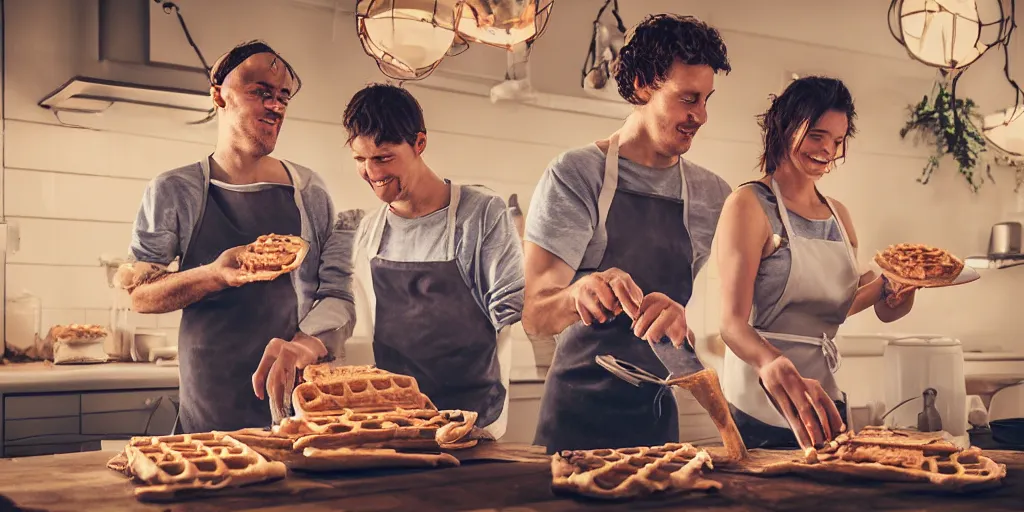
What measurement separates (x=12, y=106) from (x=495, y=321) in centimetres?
143

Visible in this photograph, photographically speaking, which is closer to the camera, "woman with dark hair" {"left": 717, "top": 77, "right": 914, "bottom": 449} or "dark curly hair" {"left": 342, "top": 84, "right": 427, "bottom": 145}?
"dark curly hair" {"left": 342, "top": 84, "right": 427, "bottom": 145}

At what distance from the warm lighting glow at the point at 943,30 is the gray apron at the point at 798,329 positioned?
2.14 feet

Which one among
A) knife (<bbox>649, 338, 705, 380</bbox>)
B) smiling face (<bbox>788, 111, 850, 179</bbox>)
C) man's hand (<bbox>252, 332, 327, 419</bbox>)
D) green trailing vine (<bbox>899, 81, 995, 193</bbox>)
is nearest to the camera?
man's hand (<bbox>252, 332, 327, 419</bbox>)

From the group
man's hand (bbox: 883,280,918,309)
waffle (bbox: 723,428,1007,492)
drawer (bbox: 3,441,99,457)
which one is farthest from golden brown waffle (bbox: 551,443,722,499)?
man's hand (bbox: 883,280,918,309)

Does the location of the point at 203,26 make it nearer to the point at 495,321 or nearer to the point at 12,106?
the point at 12,106

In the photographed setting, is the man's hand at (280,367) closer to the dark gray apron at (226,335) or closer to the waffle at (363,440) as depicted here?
the dark gray apron at (226,335)

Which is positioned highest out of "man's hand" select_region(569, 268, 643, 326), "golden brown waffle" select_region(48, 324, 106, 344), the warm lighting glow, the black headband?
the warm lighting glow

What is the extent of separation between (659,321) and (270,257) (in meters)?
1.13

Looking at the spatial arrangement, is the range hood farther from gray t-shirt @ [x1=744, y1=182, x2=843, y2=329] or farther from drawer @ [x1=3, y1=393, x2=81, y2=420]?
gray t-shirt @ [x1=744, y1=182, x2=843, y2=329]

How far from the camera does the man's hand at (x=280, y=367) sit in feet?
8.48

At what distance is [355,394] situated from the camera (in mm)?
2283

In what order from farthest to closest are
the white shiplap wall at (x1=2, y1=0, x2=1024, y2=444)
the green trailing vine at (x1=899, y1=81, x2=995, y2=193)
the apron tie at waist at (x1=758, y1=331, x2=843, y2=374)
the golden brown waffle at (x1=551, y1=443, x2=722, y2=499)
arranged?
1. the green trailing vine at (x1=899, y1=81, x2=995, y2=193)
2. the apron tie at waist at (x1=758, y1=331, x2=843, y2=374)
3. the white shiplap wall at (x1=2, y1=0, x2=1024, y2=444)
4. the golden brown waffle at (x1=551, y1=443, x2=722, y2=499)

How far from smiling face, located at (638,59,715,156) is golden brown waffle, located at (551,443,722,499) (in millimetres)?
1162

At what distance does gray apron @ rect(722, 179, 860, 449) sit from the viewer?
2953 millimetres
